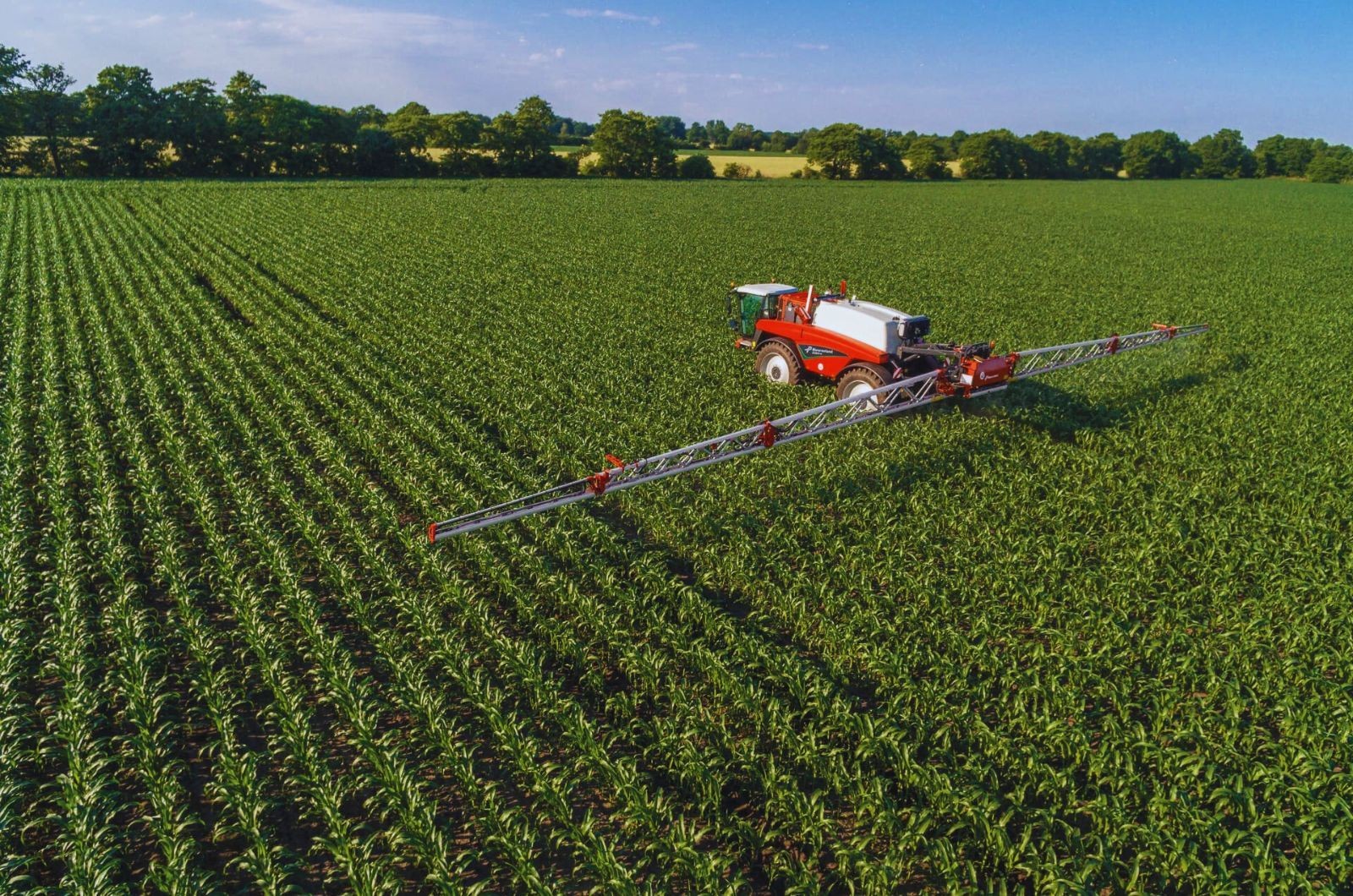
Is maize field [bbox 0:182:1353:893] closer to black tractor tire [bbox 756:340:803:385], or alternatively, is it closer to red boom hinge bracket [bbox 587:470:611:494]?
black tractor tire [bbox 756:340:803:385]

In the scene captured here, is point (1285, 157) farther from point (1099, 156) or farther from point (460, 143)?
point (460, 143)

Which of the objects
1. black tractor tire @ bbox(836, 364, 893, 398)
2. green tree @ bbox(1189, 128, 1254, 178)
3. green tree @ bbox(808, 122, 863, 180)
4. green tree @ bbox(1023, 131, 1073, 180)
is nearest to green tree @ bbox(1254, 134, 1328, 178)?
green tree @ bbox(1189, 128, 1254, 178)

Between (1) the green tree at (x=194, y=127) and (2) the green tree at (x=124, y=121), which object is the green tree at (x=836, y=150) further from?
(2) the green tree at (x=124, y=121)

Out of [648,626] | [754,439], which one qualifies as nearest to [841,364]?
[754,439]

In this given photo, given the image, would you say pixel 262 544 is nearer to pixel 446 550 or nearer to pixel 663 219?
pixel 446 550

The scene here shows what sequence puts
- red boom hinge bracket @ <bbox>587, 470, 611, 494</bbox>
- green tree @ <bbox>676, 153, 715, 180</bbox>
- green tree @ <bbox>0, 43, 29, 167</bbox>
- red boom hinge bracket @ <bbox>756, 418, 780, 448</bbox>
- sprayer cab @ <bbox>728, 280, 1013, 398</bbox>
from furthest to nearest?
green tree @ <bbox>676, 153, 715, 180</bbox>, green tree @ <bbox>0, 43, 29, 167</bbox>, sprayer cab @ <bbox>728, 280, 1013, 398</bbox>, red boom hinge bracket @ <bbox>756, 418, 780, 448</bbox>, red boom hinge bracket @ <bbox>587, 470, 611, 494</bbox>

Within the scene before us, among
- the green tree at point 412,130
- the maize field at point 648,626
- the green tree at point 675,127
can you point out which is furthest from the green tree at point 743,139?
the maize field at point 648,626

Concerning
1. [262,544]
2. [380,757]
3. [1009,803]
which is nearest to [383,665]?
[380,757]
